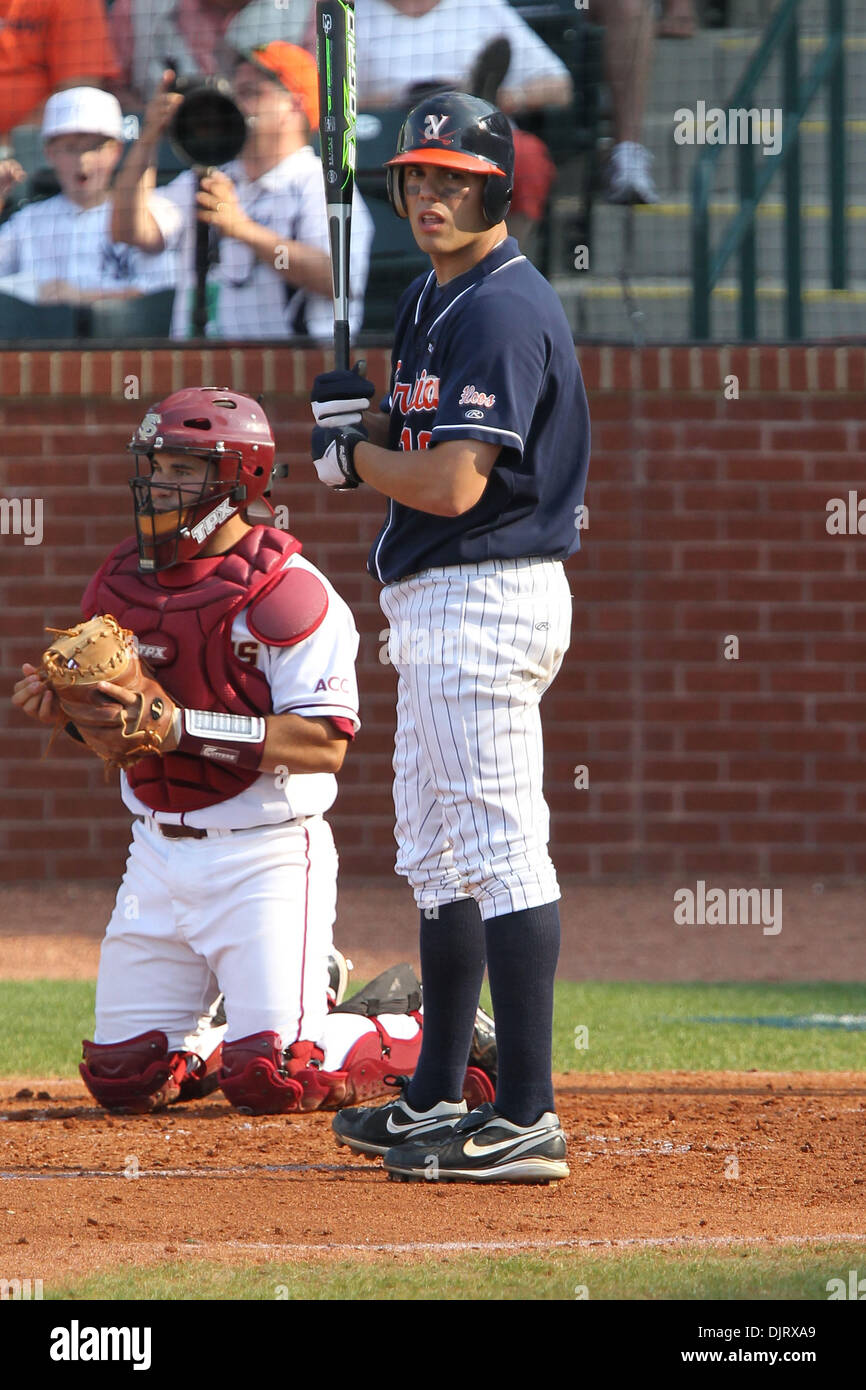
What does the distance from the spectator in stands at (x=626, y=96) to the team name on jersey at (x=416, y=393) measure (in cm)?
657

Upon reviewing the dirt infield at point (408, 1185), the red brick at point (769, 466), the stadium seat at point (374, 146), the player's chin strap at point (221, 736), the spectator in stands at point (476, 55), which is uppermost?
the spectator in stands at point (476, 55)

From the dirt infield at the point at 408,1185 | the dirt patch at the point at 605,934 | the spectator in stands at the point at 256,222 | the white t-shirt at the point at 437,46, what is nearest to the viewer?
the dirt infield at the point at 408,1185

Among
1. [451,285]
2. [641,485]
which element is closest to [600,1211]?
[451,285]

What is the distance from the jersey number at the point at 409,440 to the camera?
144 inches

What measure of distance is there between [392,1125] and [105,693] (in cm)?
110

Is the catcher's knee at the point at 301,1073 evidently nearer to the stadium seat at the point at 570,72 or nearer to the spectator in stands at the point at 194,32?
the stadium seat at the point at 570,72

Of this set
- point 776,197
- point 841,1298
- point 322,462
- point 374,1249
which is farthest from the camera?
point 776,197

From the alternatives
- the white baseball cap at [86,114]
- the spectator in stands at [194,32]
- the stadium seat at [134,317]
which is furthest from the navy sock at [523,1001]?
the spectator in stands at [194,32]

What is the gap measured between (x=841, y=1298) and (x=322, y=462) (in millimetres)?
1835

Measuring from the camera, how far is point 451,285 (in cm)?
372

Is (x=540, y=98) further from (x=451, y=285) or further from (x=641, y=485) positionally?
(x=451, y=285)

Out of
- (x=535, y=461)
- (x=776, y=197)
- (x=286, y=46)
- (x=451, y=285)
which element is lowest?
(x=535, y=461)

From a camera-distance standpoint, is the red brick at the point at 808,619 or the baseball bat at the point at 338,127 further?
the red brick at the point at 808,619

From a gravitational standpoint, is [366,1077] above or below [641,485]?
below
